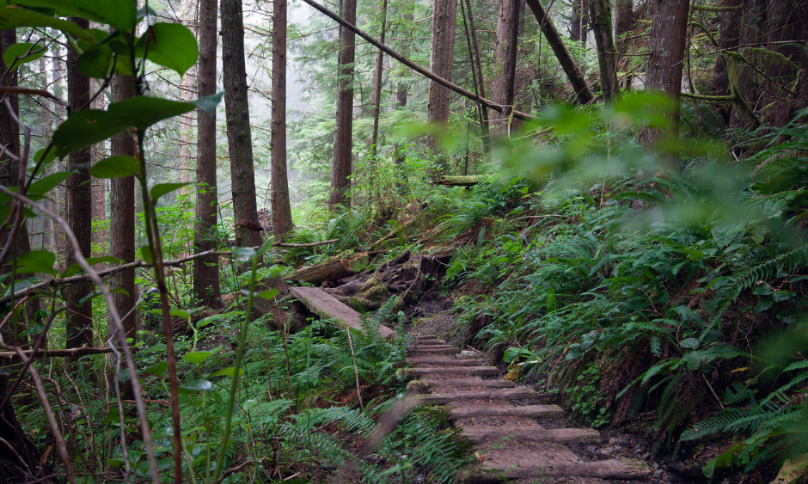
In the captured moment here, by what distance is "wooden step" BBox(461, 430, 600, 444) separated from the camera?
270 centimetres

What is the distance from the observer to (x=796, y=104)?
4.23 meters

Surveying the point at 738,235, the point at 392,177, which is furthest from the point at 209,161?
the point at 738,235

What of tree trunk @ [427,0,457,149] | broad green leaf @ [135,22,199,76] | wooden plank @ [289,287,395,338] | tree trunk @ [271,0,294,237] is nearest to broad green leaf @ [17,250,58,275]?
broad green leaf @ [135,22,199,76]

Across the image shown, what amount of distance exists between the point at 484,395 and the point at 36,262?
2.92m

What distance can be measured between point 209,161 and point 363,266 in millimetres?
3878

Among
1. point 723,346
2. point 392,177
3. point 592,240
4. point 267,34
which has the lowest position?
point 723,346

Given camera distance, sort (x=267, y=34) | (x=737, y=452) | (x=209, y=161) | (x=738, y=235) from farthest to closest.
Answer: (x=267, y=34) → (x=209, y=161) → (x=738, y=235) → (x=737, y=452)

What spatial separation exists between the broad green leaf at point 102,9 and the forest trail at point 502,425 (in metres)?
2.23

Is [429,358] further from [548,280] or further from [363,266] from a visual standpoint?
[363,266]

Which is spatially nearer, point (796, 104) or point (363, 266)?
point (796, 104)

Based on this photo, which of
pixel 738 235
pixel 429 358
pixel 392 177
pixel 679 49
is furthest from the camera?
pixel 392 177

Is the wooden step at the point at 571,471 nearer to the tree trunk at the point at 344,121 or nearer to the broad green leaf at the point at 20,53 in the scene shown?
the broad green leaf at the point at 20,53

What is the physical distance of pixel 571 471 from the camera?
2.39 meters

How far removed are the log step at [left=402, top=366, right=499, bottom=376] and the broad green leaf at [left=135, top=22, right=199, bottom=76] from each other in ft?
10.2
